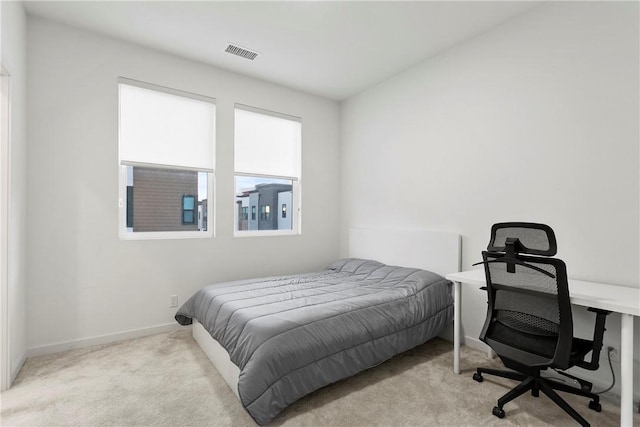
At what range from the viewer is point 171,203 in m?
3.32

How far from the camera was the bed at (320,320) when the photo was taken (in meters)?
1.82

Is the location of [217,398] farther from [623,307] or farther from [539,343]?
[623,307]

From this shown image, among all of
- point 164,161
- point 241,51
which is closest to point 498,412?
point 164,161

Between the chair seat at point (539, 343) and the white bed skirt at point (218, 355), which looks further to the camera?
the white bed skirt at point (218, 355)

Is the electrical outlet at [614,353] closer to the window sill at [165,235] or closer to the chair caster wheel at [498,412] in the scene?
the chair caster wheel at [498,412]

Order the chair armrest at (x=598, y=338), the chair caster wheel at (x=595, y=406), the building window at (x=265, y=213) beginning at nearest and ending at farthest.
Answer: the chair armrest at (x=598, y=338) < the chair caster wheel at (x=595, y=406) < the building window at (x=265, y=213)

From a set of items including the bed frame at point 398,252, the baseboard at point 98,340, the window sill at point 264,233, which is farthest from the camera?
the window sill at point 264,233

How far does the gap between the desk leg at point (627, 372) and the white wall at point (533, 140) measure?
0.56 m

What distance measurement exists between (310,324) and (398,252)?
1.78 metres

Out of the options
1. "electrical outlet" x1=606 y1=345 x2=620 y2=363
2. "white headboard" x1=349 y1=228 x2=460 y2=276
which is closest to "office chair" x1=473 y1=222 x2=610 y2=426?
"electrical outlet" x1=606 y1=345 x2=620 y2=363

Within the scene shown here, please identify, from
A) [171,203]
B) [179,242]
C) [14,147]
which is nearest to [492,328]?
[179,242]

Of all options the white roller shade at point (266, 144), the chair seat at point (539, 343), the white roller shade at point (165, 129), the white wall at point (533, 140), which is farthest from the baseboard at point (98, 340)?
the chair seat at point (539, 343)

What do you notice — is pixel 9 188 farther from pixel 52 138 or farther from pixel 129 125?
pixel 129 125

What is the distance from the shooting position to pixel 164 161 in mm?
3223
